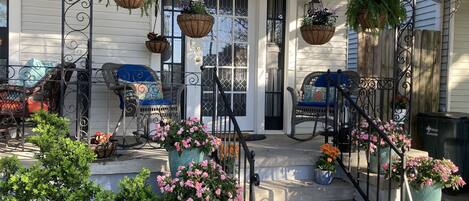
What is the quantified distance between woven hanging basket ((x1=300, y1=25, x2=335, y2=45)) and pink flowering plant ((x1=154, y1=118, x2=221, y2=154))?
238 centimetres

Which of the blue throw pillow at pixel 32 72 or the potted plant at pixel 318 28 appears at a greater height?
the potted plant at pixel 318 28

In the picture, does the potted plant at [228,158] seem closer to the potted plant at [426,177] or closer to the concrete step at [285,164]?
the concrete step at [285,164]

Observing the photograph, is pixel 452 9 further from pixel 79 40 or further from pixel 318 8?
pixel 79 40

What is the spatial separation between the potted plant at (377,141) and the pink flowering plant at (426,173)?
258 mm

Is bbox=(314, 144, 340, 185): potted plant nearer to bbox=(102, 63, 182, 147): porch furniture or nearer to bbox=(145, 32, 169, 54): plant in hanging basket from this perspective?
bbox=(102, 63, 182, 147): porch furniture

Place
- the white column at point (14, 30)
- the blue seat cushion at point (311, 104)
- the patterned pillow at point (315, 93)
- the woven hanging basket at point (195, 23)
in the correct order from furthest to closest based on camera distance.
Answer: the patterned pillow at point (315, 93), the blue seat cushion at point (311, 104), the white column at point (14, 30), the woven hanging basket at point (195, 23)

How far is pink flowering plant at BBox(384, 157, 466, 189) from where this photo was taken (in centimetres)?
373

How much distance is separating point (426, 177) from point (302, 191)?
3.36ft

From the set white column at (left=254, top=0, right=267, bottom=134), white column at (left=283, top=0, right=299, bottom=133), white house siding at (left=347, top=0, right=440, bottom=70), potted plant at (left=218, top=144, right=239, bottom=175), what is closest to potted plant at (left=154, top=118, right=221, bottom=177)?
potted plant at (left=218, top=144, right=239, bottom=175)

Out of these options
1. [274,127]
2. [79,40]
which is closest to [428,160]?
[274,127]

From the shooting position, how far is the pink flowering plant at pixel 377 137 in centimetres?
412

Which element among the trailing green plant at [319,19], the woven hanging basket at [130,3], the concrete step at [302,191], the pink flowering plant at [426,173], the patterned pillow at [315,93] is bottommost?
the concrete step at [302,191]

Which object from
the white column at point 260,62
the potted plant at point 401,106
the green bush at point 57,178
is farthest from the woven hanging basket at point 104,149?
the potted plant at point 401,106

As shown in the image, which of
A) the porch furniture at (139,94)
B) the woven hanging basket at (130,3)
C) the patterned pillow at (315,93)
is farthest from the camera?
the patterned pillow at (315,93)
